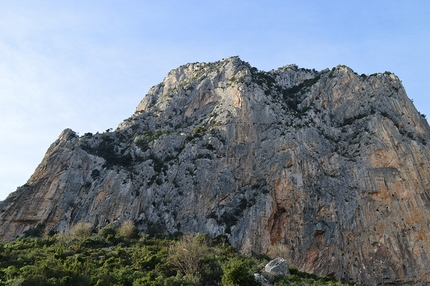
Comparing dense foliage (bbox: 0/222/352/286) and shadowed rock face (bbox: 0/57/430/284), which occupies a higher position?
shadowed rock face (bbox: 0/57/430/284)

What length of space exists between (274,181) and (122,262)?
1108 inches

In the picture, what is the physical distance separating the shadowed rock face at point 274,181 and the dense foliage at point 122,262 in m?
5.23

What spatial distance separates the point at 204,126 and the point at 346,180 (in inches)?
977

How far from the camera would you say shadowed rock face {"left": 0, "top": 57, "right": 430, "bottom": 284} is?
176 feet

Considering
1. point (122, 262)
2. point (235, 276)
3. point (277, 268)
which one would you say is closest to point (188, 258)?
point (122, 262)

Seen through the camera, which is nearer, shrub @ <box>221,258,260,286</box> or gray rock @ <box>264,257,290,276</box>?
shrub @ <box>221,258,260,286</box>

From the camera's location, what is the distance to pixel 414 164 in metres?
59.2

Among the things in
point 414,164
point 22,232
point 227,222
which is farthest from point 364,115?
point 22,232

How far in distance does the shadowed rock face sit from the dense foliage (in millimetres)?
5229

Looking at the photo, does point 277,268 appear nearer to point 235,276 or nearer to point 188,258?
point 235,276

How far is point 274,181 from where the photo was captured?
193 feet

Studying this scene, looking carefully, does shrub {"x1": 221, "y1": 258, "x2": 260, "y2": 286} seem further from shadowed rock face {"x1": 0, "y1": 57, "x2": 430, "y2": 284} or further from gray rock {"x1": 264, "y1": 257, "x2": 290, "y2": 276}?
shadowed rock face {"x1": 0, "y1": 57, "x2": 430, "y2": 284}

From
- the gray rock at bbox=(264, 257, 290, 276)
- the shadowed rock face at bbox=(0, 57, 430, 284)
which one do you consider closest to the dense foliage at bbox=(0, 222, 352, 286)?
the gray rock at bbox=(264, 257, 290, 276)

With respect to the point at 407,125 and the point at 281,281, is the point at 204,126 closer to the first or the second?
the point at 407,125
